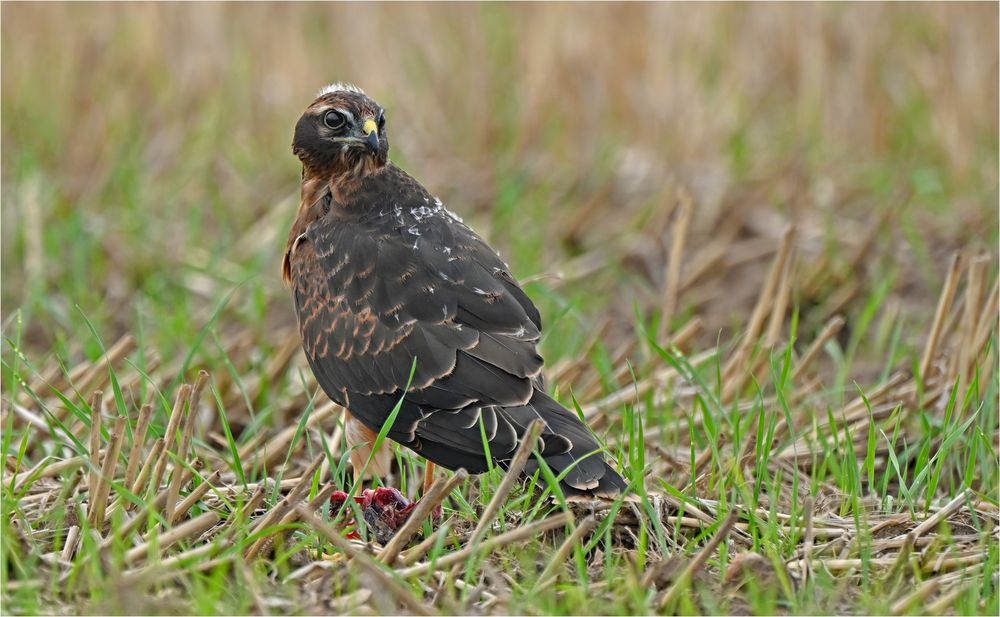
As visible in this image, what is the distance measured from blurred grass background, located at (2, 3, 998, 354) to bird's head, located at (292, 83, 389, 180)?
298 centimetres

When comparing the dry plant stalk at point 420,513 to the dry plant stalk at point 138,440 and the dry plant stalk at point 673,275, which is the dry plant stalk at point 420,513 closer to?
the dry plant stalk at point 138,440

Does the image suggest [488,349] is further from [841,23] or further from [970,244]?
[841,23]

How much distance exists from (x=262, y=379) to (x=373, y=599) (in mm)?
2109

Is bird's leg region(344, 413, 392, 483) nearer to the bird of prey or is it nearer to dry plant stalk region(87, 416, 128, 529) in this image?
the bird of prey

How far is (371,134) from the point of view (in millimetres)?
4531

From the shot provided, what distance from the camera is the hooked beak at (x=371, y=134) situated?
4.52m

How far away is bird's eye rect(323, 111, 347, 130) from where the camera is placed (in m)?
4.62

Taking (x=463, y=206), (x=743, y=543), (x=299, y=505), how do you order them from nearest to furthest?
(x=299, y=505)
(x=743, y=543)
(x=463, y=206)

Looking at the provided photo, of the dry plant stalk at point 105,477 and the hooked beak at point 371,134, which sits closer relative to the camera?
the dry plant stalk at point 105,477

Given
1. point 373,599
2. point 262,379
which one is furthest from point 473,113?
point 373,599

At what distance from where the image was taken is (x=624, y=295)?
7270mm

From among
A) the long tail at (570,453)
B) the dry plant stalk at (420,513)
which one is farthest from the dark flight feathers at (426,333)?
the dry plant stalk at (420,513)

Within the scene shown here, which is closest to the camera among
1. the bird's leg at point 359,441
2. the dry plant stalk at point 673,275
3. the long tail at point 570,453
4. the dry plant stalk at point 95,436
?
the long tail at point 570,453

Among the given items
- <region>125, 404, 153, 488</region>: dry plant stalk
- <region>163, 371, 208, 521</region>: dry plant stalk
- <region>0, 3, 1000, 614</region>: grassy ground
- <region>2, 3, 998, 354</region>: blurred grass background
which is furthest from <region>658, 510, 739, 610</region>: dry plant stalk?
<region>2, 3, 998, 354</region>: blurred grass background
